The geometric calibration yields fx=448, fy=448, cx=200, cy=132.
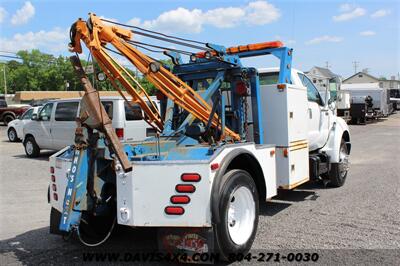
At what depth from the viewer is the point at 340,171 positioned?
883 cm

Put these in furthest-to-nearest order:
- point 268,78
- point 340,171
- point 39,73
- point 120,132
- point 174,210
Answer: point 39,73, point 120,132, point 340,171, point 268,78, point 174,210

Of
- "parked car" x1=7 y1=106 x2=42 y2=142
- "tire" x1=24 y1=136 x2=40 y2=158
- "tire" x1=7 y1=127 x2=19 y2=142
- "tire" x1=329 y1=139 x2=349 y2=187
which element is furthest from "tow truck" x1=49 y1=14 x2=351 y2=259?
"tire" x1=7 y1=127 x2=19 y2=142

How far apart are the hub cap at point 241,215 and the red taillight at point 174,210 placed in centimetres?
69

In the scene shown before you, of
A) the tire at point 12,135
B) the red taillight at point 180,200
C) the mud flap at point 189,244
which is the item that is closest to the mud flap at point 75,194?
the mud flap at point 189,244

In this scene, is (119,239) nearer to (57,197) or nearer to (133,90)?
(57,197)

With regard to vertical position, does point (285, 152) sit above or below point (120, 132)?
below

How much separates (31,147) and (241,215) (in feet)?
37.5

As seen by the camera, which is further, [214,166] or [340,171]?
[340,171]

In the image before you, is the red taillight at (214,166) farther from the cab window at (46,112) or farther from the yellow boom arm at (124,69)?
the cab window at (46,112)

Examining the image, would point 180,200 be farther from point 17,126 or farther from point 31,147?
point 17,126

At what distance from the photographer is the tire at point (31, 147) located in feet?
48.3

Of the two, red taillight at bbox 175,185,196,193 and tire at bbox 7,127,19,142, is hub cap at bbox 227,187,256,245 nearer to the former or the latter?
red taillight at bbox 175,185,196,193

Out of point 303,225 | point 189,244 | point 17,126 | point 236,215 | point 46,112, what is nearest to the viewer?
point 189,244

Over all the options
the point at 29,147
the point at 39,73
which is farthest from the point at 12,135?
the point at 39,73
